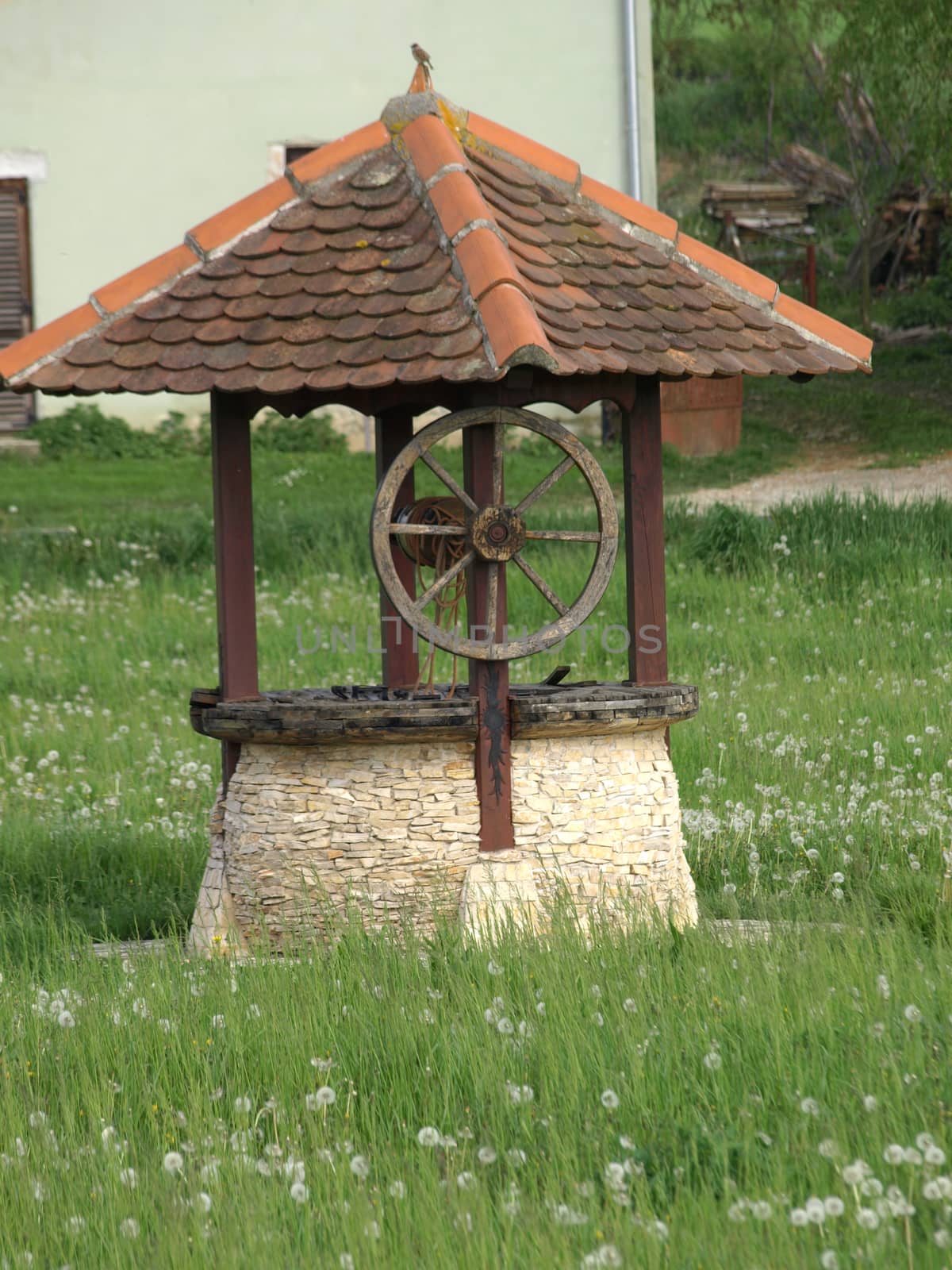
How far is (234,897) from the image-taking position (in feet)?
18.9

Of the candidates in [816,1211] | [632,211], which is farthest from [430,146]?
[816,1211]

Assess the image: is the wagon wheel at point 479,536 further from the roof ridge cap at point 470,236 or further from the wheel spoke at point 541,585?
the roof ridge cap at point 470,236

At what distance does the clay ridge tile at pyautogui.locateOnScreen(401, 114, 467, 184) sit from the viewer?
5742 millimetres

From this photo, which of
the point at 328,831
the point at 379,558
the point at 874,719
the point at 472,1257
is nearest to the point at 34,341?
the point at 379,558

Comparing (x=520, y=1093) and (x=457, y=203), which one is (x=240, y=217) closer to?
(x=457, y=203)

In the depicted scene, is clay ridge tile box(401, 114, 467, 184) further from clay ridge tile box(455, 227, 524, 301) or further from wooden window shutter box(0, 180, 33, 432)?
wooden window shutter box(0, 180, 33, 432)

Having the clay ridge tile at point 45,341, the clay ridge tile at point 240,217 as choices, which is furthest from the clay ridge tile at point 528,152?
the clay ridge tile at point 45,341

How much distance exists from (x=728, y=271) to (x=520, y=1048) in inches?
126

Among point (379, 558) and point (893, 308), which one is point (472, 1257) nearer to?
point (379, 558)

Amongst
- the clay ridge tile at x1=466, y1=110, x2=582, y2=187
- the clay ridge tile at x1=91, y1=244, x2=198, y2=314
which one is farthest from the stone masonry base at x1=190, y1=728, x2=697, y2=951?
the clay ridge tile at x1=466, y1=110, x2=582, y2=187

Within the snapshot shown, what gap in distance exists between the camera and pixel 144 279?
225 inches

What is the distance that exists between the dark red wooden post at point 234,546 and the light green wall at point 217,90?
38.1ft

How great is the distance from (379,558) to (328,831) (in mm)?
929

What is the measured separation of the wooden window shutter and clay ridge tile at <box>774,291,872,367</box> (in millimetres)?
12439
